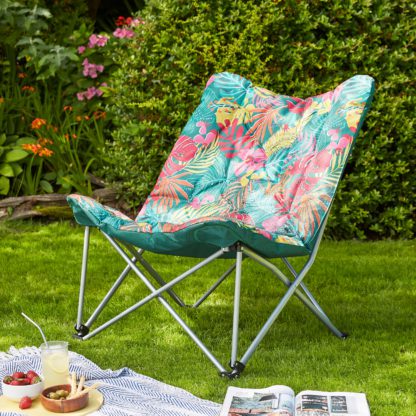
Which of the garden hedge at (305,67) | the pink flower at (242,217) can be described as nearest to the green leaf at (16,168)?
the garden hedge at (305,67)

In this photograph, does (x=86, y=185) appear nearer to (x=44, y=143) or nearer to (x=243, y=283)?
(x=44, y=143)

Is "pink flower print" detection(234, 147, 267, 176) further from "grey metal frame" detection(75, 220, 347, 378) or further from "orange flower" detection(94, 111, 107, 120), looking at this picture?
"orange flower" detection(94, 111, 107, 120)

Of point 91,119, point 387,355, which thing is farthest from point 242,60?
point 387,355

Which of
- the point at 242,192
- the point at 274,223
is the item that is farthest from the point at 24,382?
the point at 242,192

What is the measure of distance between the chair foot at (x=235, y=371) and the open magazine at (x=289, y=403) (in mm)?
195

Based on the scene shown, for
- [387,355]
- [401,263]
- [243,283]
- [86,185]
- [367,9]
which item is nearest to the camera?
[387,355]

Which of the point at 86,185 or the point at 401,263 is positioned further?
the point at 86,185

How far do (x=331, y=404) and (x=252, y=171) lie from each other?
1.23m

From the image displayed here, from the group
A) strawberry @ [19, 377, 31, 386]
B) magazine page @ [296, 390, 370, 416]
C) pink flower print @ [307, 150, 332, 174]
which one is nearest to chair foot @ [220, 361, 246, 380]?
magazine page @ [296, 390, 370, 416]

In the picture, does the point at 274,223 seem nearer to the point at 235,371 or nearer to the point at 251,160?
the point at 251,160

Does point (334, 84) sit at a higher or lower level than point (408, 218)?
higher

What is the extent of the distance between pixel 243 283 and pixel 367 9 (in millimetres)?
1760

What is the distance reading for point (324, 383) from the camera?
2684mm

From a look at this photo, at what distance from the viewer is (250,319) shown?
3430 mm
